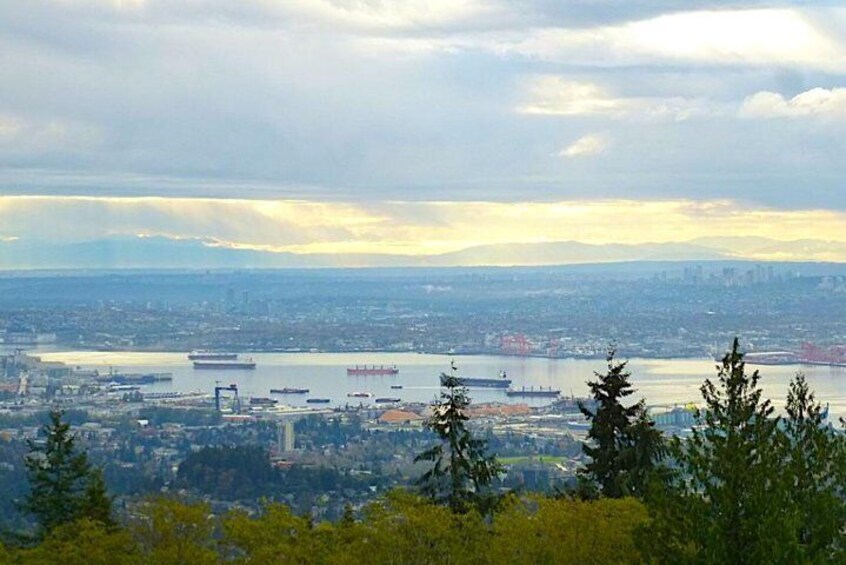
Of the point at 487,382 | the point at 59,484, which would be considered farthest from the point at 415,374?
the point at 59,484

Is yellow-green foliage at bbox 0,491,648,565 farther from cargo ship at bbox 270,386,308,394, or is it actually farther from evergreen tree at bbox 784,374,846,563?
cargo ship at bbox 270,386,308,394

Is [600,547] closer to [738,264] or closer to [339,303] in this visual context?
[339,303]

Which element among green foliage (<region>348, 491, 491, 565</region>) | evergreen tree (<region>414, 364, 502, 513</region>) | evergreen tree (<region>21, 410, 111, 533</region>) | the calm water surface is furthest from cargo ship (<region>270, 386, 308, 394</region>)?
green foliage (<region>348, 491, 491, 565</region>)

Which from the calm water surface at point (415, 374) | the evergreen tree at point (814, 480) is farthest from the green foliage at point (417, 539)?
the calm water surface at point (415, 374)

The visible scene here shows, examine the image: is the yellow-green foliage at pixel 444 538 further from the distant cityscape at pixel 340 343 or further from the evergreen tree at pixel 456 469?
the distant cityscape at pixel 340 343

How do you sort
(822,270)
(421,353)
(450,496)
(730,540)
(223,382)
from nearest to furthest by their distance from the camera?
(730,540), (450,496), (223,382), (421,353), (822,270)

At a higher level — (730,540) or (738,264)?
(738,264)

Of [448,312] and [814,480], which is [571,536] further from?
[448,312]

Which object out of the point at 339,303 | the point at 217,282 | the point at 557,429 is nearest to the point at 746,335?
the point at 557,429
